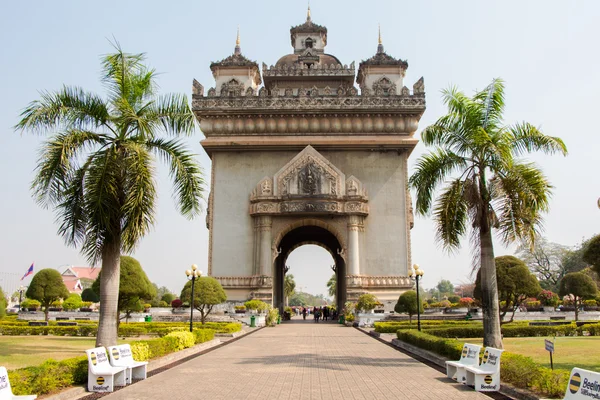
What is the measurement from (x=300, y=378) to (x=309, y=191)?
21444 mm

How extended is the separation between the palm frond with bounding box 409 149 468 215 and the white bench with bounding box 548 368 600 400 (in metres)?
8.03

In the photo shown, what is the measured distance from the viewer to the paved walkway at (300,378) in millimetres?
8797

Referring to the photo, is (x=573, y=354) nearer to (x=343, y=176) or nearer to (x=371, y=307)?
(x=371, y=307)

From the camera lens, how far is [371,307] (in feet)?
91.7

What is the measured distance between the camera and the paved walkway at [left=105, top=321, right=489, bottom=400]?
8797 mm

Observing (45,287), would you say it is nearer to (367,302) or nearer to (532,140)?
(367,302)

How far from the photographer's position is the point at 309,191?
104 feet

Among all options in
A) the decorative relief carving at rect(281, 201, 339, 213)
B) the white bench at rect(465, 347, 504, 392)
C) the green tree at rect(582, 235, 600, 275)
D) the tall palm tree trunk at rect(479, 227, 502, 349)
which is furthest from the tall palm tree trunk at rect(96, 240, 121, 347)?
the decorative relief carving at rect(281, 201, 339, 213)

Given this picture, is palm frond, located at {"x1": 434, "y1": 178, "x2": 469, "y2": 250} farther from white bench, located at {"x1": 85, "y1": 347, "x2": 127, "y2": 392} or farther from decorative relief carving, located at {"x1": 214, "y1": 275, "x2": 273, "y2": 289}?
decorative relief carving, located at {"x1": 214, "y1": 275, "x2": 273, "y2": 289}

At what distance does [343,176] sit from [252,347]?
1666cm

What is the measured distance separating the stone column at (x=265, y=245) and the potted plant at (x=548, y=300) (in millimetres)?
20410

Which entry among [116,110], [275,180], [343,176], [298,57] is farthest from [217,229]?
[116,110]

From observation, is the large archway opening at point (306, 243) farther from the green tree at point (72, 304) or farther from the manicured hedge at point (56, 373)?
the manicured hedge at point (56, 373)

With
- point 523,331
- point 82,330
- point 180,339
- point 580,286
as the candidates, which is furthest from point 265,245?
point 580,286
